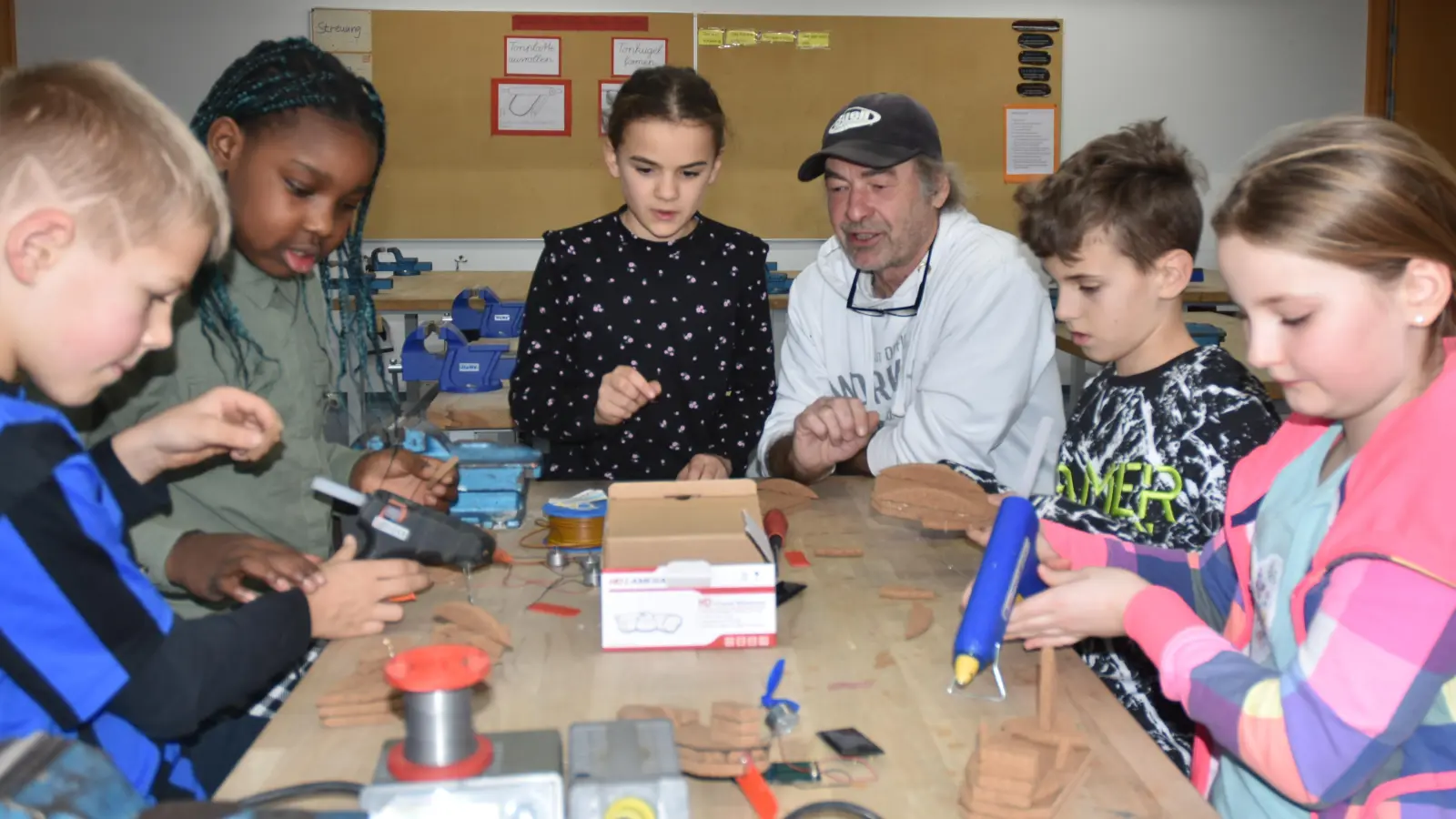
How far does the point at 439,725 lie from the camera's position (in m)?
0.92

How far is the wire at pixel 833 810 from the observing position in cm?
104

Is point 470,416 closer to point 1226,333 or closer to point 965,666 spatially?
point 965,666

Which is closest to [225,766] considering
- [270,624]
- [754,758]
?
[270,624]

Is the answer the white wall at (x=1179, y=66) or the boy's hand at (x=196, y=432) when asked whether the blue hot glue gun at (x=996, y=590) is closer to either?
the boy's hand at (x=196, y=432)

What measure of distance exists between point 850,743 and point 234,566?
807mm

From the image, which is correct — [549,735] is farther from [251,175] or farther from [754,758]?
[251,175]

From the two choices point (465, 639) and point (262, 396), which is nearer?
Answer: point (465, 639)

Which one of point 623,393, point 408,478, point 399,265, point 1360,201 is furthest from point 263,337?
point 399,265

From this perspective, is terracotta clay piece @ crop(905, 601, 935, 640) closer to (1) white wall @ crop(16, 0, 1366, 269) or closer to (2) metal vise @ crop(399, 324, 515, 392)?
(2) metal vise @ crop(399, 324, 515, 392)

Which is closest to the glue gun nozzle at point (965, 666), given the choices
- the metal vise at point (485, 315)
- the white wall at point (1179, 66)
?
the metal vise at point (485, 315)

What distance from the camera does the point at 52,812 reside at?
759 mm

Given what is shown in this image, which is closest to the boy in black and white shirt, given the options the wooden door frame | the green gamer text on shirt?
the green gamer text on shirt

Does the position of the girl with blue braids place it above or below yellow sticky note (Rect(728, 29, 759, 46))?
below

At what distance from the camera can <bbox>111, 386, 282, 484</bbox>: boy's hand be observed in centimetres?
154
